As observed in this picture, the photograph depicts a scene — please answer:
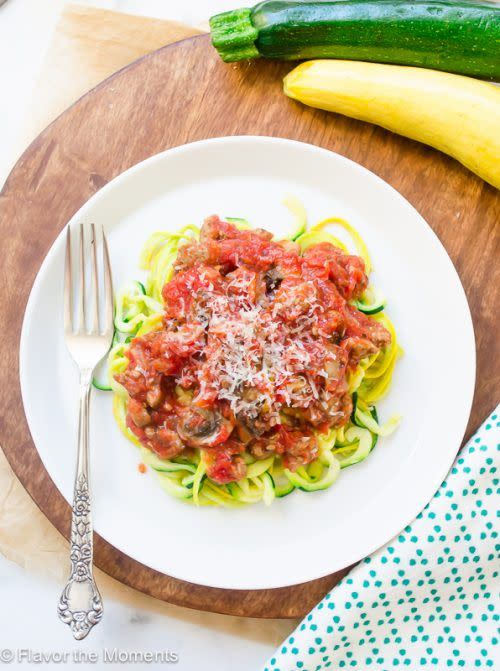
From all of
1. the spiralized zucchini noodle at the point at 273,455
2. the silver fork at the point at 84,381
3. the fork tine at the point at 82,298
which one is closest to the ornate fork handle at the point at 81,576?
the silver fork at the point at 84,381

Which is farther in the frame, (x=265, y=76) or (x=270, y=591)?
(x=265, y=76)

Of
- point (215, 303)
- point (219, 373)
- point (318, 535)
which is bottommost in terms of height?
point (318, 535)

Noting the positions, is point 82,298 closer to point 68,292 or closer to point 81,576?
point 68,292

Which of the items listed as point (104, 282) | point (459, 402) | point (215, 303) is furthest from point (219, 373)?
point (459, 402)

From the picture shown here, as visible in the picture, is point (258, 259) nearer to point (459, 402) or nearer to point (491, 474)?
point (459, 402)

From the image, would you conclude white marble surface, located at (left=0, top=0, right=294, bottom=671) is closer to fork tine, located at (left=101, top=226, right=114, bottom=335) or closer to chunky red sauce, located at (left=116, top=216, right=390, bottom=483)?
chunky red sauce, located at (left=116, top=216, right=390, bottom=483)

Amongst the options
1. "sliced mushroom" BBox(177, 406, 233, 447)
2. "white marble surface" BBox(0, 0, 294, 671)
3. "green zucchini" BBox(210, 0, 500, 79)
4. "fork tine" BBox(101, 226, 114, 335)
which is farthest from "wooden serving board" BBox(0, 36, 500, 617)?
"sliced mushroom" BBox(177, 406, 233, 447)

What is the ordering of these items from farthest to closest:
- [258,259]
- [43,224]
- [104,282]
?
[43,224] → [104,282] → [258,259]
